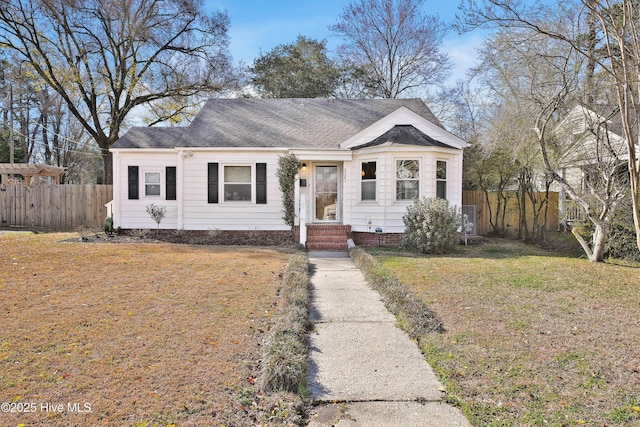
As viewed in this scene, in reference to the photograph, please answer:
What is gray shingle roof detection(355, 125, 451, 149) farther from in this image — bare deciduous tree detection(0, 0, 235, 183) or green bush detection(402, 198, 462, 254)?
bare deciduous tree detection(0, 0, 235, 183)

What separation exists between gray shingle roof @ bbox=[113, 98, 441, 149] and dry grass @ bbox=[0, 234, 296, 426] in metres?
6.27

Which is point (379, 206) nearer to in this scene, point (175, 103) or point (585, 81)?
point (585, 81)

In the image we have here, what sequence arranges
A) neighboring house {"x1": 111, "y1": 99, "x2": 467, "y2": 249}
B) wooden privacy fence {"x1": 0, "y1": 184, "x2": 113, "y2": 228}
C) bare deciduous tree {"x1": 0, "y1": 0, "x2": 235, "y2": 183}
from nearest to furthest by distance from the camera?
1. neighboring house {"x1": 111, "y1": 99, "x2": 467, "y2": 249}
2. wooden privacy fence {"x1": 0, "y1": 184, "x2": 113, "y2": 228}
3. bare deciduous tree {"x1": 0, "y1": 0, "x2": 235, "y2": 183}

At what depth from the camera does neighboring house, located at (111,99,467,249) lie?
12.0m

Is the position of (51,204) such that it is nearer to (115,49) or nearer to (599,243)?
(115,49)

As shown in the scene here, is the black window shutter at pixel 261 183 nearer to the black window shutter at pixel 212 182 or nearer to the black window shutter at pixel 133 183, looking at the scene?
the black window shutter at pixel 212 182

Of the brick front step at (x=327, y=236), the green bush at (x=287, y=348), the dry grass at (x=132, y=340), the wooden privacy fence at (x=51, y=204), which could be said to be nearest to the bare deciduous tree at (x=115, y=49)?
the wooden privacy fence at (x=51, y=204)

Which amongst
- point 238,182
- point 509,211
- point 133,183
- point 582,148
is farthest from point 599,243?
point 133,183

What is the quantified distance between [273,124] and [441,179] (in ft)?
20.2

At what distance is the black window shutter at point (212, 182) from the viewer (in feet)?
43.0

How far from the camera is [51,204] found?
16.8m

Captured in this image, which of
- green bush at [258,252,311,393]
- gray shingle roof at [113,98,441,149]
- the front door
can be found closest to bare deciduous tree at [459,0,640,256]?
green bush at [258,252,311,393]

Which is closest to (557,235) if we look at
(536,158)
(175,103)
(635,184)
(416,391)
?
(536,158)

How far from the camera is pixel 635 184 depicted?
482cm
